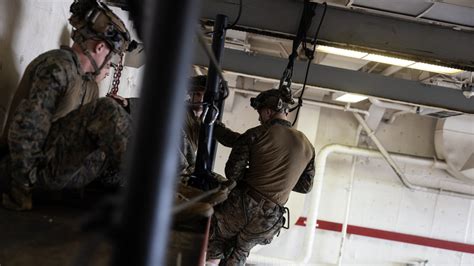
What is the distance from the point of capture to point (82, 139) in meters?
1.47

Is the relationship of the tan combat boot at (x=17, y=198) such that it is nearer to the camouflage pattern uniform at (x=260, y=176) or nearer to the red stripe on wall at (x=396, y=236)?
the camouflage pattern uniform at (x=260, y=176)

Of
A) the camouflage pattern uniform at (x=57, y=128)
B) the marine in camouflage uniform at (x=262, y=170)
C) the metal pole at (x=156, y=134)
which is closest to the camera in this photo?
the metal pole at (x=156, y=134)

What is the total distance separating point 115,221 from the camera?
0.50m

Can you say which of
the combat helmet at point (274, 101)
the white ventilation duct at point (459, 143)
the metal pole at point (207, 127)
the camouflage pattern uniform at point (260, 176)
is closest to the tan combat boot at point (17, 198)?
the metal pole at point (207, 127)

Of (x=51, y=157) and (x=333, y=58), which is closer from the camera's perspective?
(x=51, y=157)

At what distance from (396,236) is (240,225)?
15.2ft

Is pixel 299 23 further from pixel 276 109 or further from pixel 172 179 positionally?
pixel 172 179

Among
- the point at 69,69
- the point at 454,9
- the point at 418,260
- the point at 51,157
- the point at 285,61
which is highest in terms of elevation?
the point at 454,9

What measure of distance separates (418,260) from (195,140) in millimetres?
5263

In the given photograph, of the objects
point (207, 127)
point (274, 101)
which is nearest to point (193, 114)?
point (274, 101)

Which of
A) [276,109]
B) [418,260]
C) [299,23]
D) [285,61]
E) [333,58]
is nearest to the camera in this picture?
[299,23]

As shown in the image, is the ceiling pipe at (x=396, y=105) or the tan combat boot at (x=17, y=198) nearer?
the tan combat boot at (x=17, y=198)

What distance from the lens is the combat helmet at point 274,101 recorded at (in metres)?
2.65

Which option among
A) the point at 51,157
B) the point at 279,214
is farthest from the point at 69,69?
the point at 279,214
